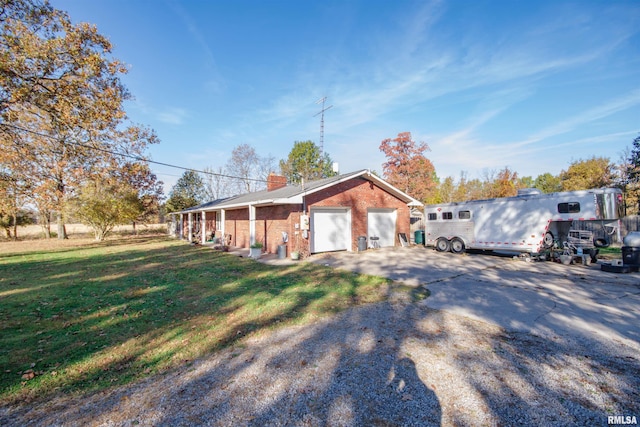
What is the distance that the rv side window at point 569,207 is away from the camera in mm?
10091

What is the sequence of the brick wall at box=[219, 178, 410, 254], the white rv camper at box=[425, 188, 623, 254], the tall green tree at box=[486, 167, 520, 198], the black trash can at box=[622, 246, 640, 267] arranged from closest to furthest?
the black trash can at box=[622, 246, 640, 267]
the white rv camper at box=[425, 188, 623, 254]
the brick wall at box=[219, 178, 410, 254]
the tall green tree at box=[486, 167, 520, 198]

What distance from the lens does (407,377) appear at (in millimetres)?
3312

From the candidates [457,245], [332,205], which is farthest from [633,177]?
[332,205]

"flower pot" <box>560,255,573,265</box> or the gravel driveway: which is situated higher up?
"flower pot" <box>560,255,573,265</box>

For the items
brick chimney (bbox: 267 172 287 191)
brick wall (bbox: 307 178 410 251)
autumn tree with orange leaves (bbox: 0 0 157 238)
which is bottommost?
Answer: brick wall (bbox: 307 178 410 251)

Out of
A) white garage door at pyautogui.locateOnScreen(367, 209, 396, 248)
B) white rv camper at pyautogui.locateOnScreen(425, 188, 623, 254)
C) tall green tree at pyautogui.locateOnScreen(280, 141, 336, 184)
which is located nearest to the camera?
white rv camper at pyautogui.locateOnScreen(425, 188, 623, 254)

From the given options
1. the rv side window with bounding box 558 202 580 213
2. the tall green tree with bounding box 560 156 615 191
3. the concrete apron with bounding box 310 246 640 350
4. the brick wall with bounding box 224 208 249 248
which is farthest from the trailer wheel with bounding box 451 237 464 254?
the tall green tree with bounding box 560 156 615 191

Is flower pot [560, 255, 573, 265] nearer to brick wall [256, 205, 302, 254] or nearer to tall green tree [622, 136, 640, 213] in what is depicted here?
brick wall [256, 205, 302, 254]

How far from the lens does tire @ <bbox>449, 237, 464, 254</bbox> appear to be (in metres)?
13.7

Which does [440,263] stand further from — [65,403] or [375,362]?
[65,403]

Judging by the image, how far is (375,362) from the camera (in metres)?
3.66

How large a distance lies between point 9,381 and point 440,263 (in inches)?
455

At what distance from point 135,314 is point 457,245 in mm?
13319

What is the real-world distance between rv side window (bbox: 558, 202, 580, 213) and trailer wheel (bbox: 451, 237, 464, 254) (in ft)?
13.5
